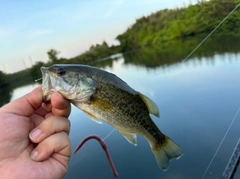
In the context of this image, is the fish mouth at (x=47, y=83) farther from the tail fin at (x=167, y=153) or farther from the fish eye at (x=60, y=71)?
the tail fin at (x=167, y=153)

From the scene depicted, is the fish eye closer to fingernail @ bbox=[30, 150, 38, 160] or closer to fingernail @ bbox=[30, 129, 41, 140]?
fingernail @ bbox=[30, 129, 41, 140]

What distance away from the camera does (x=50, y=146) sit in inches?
80.0

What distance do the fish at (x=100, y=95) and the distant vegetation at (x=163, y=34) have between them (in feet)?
129

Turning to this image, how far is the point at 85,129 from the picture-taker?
1398cm

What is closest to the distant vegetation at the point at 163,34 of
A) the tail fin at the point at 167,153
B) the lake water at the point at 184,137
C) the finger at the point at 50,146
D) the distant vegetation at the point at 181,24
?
the distant vegetation at the point at 181,24

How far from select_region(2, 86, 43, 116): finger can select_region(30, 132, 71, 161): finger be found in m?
0.31

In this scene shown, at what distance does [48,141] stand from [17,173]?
307 millimetres

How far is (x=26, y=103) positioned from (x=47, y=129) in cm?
30

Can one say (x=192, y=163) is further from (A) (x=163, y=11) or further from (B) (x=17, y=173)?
(A) (x=163, y=11)

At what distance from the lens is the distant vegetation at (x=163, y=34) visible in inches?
1870

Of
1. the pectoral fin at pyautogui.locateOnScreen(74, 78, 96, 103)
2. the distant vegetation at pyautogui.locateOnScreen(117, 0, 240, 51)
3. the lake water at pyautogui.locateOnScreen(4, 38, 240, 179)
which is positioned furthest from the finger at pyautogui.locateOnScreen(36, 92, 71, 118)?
the distant vegetation at pyautogui.locateOnScreen(117, 0, 240, 51)

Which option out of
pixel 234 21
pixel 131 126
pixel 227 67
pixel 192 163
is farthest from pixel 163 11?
pixel 131 126

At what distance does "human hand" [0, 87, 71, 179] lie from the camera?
6.52 ft

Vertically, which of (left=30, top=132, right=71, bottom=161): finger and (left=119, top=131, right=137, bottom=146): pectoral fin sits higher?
(left=30, top=132, right=71, bottom=161): finger
